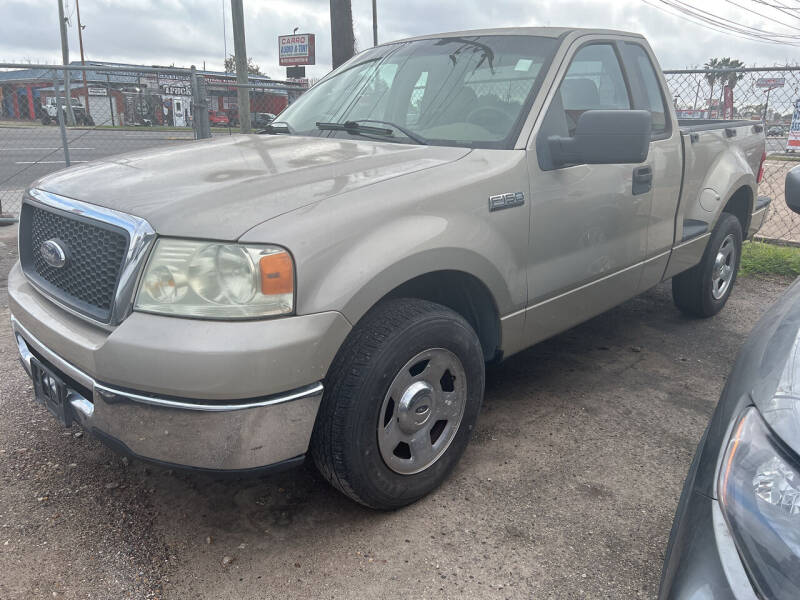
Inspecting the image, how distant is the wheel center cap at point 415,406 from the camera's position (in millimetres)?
2371

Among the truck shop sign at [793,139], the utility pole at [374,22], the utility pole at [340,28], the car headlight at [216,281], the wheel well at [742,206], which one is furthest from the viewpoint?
the utility pole at [374,22]

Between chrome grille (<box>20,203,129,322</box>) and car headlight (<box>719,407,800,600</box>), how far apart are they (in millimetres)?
1741

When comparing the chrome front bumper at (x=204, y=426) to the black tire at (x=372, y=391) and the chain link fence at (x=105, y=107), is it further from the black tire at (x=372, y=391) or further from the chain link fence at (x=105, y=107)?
the chain link fence at (x=105, y=107)

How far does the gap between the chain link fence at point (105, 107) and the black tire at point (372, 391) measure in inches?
208

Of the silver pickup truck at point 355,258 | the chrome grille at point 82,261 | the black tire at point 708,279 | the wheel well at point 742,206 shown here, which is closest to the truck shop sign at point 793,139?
the wheel well at point 742,206

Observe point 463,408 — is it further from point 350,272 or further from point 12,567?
point 12,567

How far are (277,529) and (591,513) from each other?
1.19 meters

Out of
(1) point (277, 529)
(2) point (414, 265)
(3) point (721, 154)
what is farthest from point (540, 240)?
(3) point (721, 154)

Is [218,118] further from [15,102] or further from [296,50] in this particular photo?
[296,50]

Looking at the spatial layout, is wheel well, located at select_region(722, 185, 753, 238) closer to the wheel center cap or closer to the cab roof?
the cab roof

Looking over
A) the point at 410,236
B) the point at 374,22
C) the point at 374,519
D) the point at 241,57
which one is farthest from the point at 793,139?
the point at 374,22

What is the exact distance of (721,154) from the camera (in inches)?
171

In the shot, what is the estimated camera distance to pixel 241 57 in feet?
37.1

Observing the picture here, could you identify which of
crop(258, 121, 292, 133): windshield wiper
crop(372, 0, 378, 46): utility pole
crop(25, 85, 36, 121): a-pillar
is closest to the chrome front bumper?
crop(258, 121, 292, 133): windshield wiper
